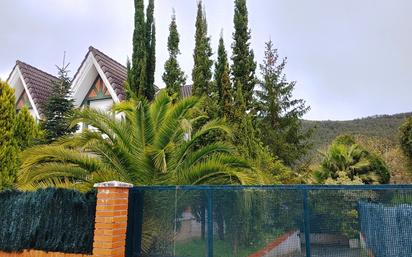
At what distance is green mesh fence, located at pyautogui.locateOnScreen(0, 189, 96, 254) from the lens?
4.79 m

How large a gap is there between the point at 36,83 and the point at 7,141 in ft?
26.5

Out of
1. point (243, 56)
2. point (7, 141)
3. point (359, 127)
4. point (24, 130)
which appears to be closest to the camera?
point (7, 141)

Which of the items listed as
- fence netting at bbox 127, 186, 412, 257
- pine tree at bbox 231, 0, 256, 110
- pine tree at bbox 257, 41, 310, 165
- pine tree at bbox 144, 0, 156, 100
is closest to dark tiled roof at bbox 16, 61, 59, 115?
pine tree at bbox 144, 0, 156, 100

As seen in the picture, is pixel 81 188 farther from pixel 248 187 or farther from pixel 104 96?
pixel 104 96

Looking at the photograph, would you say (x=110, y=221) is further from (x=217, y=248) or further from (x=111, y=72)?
(x=111, y=72)

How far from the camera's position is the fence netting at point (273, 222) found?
384cm

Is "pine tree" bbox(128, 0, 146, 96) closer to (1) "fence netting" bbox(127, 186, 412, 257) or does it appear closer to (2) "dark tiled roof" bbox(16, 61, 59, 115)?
(2) "dark tiled roof" bbox(16, 61, 59, 115)

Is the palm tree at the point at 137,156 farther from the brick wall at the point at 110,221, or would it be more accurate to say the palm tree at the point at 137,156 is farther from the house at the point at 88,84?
the house at the point at 88,84

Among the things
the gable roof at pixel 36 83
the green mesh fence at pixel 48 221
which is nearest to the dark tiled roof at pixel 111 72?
the gable roof at pixel 36 83

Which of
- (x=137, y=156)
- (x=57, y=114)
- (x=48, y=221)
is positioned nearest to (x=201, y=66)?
(x=57, y=114)

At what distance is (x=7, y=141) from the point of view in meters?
8.98

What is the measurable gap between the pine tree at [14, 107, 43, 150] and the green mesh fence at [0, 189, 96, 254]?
15.0 ft

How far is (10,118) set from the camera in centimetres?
912

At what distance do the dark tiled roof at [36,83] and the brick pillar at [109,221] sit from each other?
11.5 metres
